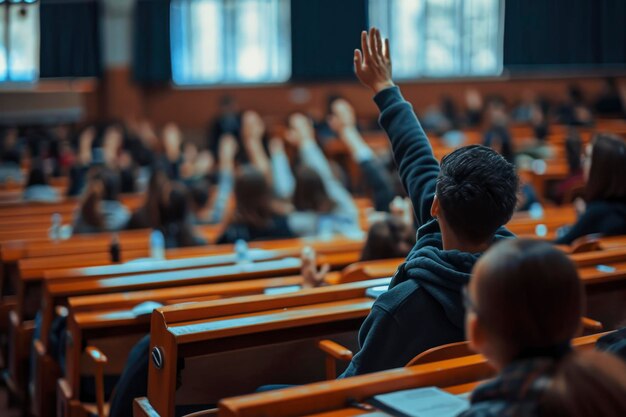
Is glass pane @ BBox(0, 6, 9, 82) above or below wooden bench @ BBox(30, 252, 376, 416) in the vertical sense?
above

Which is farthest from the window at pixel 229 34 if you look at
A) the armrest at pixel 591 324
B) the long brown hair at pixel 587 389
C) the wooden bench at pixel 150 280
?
the long brown hair at pixel 587 389

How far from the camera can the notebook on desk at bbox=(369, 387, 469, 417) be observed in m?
1.56

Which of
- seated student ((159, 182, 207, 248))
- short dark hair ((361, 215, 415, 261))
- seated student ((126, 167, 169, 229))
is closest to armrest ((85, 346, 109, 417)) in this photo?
short dark hair ((361, 215, 415, 261))

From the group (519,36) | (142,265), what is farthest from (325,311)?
(519,36)

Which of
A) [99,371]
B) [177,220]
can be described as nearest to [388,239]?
[99,371]

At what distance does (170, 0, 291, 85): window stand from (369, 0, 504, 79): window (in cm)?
163

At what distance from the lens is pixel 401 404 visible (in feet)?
5.25

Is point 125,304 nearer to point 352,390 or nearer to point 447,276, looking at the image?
point 447,276

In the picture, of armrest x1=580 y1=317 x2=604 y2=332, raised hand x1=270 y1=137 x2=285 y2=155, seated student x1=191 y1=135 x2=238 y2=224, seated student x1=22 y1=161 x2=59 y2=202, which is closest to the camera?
armrest x1=580 y1=317 x2=604 y2=332

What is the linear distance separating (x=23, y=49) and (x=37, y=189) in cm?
654

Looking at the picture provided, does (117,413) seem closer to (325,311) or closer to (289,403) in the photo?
(325,311)

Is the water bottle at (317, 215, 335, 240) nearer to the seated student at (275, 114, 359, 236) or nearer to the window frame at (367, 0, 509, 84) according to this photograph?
the seated student at (275, 114, 359, 236)

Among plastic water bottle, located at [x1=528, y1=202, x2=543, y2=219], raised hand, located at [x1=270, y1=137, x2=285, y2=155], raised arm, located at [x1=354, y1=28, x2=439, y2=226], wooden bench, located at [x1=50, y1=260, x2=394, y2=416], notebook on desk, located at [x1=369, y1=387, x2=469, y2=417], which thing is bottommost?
wooden bench, located at [x1=50, y1=260, x2=394, y2=416]

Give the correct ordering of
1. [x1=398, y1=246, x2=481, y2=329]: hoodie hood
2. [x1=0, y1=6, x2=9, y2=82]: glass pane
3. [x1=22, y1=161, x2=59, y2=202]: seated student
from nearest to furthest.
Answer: [x1=398, y1=246, x2=481, y2=329]: hoodie hood
[x1=22, y1=161, x2=59, y2=202]: seated student
[x1=0, y1=6, x2=9, y2=82]: glass pane
